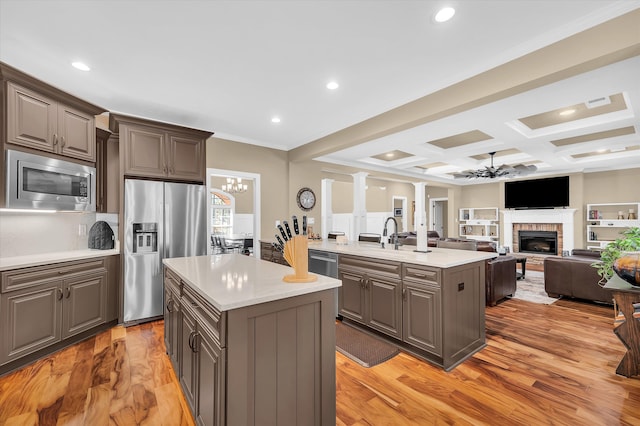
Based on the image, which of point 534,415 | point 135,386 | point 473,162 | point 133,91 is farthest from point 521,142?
point 135,386

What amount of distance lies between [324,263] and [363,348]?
1151 mm

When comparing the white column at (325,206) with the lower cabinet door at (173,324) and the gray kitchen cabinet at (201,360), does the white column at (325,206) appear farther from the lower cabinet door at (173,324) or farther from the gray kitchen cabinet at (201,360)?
the gray kitchen cabinet at (201,360)

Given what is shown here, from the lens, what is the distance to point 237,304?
130 cm

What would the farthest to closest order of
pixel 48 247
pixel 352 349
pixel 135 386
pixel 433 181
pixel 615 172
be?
pixel 433 181
pixel 615 172
pixel 48 247
pixel 352 349
pixel 135 386

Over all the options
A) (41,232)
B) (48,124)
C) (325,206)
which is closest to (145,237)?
(41,232)

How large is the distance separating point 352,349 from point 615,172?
938cm

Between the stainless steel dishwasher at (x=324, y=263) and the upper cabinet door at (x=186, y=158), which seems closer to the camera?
the stainless steel dishwasher at (x=324, y=263)

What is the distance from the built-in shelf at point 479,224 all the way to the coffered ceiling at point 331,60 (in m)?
5.95

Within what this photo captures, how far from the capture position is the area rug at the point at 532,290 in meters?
4.40

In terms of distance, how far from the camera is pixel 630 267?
217 cm

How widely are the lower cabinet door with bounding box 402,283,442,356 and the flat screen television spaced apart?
8.15m

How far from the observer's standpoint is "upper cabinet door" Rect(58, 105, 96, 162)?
115 inches

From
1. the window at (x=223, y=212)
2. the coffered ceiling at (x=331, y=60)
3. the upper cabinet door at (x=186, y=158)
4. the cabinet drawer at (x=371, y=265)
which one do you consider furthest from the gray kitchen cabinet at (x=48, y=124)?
the window at (x=223, y=212)

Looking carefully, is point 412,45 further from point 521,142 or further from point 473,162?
point 473,162
